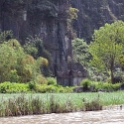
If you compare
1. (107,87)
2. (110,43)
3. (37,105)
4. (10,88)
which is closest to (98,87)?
(107,87)

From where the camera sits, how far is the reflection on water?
13.2 m

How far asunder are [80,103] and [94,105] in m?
0.79

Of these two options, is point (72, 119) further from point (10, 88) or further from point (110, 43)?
point (110, 43)

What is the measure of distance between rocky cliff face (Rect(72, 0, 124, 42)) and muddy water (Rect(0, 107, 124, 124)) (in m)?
49.7

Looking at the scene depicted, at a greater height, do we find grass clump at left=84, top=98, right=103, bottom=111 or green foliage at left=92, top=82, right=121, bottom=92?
green foliage at left=92, top=82, right=121, bottom=92

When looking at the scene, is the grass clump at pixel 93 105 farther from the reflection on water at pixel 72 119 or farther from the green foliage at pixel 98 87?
the green foliage at pixel 98 87

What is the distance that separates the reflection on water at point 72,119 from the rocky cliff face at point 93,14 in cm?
4976

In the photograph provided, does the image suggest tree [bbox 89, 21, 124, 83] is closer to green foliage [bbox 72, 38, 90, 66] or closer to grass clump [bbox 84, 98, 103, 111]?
green foliage [bbox 72, 38, 90, 66]

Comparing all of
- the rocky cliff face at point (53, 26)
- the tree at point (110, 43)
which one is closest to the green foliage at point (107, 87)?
the tree at point (110, 43)

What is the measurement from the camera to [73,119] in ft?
45.4

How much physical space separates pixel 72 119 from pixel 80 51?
5256 cm

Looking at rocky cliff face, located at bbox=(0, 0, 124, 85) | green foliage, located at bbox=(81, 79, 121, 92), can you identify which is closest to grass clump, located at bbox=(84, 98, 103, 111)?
green foliage, located at bbox=(81, 79, 121, 92)

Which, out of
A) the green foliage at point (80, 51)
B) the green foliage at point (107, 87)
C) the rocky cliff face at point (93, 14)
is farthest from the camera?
the rocky cliff face at point (93, 14)

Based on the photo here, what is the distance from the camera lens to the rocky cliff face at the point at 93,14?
217ft
